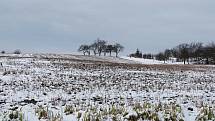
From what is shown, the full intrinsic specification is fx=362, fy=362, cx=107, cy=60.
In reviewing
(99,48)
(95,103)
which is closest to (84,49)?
(99,48)

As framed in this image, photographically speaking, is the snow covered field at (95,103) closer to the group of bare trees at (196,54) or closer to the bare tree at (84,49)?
the group of bare trees at (196,54)

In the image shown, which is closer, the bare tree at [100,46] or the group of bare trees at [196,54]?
the group of bare trees at [196,54]

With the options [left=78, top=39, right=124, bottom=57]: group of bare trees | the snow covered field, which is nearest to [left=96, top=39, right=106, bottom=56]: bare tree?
[left=78, top=39, right=124, bottom=57]: group of bare trees

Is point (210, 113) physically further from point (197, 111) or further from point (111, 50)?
point (111, 50)

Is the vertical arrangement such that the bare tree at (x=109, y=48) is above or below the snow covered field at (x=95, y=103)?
above

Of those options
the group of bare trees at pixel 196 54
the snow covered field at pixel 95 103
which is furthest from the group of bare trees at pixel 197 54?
the snow covered field at pixel 95 103

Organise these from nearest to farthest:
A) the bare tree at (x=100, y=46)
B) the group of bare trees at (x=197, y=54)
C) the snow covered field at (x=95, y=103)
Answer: the snow covered field at (x=95, y=103), the group of bare trees at (x=197, y=54), the bare tree at (x=100, y=46)

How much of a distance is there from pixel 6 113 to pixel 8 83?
31.9ft

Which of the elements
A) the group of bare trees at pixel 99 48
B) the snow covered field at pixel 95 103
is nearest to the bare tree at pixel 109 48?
the group of bare trees at pixel 99 48

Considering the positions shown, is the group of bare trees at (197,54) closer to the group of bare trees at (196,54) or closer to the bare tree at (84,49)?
the group of bare trees at (196,54)

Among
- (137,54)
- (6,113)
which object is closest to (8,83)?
(6,113)

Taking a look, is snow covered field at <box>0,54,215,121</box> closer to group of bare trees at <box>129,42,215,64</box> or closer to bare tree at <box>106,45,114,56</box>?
group of bare trees at <box>129,42,215,64</box>

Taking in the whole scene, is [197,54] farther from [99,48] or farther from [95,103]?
[95,103]

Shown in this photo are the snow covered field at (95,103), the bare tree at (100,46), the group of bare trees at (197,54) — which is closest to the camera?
the snow covered field at (95,103)
